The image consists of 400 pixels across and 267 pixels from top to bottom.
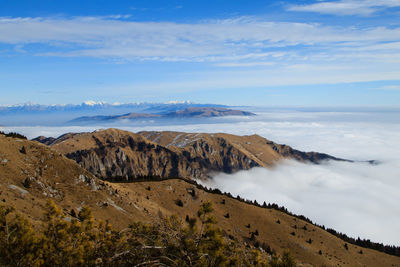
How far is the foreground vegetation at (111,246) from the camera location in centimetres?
1648

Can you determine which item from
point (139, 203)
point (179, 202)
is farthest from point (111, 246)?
point (179, 202)

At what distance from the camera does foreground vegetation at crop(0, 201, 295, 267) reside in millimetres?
16484

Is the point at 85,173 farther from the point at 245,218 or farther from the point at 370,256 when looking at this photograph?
the point at 370,256

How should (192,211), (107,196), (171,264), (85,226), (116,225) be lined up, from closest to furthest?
(171,264)
(85,226)
(116,225)
(107,196)
(192,211)

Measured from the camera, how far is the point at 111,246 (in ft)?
61.1

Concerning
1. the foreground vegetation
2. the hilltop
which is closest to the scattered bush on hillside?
the hilltop

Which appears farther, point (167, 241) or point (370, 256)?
point (370, 256)

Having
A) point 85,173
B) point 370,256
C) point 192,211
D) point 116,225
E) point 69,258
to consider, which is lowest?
point 370,256

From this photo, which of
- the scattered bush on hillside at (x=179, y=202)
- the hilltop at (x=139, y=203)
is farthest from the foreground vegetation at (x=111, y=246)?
the scattered bush on hillside at (x=179, y=202)

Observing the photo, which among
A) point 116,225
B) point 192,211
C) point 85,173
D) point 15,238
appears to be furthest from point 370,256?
point 15,238

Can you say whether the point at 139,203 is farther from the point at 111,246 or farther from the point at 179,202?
the point at 111,246

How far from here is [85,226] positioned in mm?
20500

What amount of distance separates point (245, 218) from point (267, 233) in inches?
399

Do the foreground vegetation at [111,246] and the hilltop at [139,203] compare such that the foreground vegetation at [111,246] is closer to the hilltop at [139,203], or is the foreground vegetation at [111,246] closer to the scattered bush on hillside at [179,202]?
the hilltop at [139,203]
